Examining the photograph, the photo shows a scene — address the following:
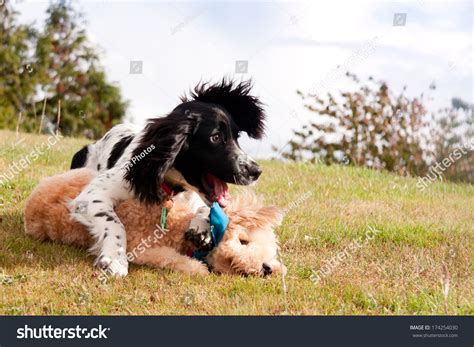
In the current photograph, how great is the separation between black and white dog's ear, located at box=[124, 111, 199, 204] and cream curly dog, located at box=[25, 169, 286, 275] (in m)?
0.15

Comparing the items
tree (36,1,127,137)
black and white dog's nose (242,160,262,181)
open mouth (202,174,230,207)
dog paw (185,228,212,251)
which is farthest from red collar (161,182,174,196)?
tree (36,1,127,137)

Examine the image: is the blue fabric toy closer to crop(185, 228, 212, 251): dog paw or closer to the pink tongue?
crop(185, 228, 212, 251): dog paw

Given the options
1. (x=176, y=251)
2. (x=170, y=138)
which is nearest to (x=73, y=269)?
(x=176, y=251)

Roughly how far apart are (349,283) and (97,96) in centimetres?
1425

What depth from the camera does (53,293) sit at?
3.96 m

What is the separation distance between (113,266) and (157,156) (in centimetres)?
81

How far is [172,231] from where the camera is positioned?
4562mm

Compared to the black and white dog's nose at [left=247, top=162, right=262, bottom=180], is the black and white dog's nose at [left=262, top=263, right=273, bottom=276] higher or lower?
lower

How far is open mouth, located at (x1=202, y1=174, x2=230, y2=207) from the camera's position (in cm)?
466

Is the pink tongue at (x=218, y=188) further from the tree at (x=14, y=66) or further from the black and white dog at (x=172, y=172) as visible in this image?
the tree at (x=14, y=66)

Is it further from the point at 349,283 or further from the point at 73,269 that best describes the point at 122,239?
the point at 349,283

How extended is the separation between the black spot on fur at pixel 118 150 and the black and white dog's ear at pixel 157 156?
70 cm

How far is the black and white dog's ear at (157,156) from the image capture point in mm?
4512

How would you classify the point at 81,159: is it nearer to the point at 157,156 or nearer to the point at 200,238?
the point at 157,156
